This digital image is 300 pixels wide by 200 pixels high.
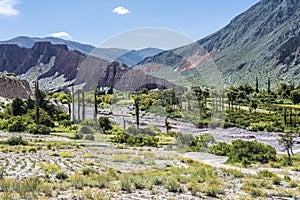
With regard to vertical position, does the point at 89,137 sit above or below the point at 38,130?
below

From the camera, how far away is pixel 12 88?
A: 3342 inches

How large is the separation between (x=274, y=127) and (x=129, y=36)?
40.4m

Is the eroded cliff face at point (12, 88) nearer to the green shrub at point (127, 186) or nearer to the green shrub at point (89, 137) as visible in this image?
the green shrub at point (89, 137)

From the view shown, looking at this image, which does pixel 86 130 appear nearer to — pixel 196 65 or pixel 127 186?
pixel 196 65

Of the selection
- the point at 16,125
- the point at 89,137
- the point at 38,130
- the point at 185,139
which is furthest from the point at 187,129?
the point at 16,125

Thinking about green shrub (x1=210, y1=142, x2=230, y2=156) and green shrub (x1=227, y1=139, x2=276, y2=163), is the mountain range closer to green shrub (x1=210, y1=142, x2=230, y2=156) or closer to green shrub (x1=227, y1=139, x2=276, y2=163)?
green shrub (x1=227, y1=139, x2=276, y2=163)

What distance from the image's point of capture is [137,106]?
1261 inches

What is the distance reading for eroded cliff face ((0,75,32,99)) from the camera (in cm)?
8144

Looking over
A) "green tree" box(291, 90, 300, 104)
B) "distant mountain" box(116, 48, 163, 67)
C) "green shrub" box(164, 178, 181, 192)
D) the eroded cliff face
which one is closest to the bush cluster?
"distant mountain" box(116, 48, 163, 67)

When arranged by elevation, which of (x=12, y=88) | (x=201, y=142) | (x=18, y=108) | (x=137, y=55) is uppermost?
(x=12, y=88)

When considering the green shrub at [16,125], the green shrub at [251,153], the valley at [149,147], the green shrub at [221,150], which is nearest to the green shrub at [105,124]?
the valley at [149,147]

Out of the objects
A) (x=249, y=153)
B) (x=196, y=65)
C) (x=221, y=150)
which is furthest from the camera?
(x=221, y=150)

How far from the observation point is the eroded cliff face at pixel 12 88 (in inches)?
3206

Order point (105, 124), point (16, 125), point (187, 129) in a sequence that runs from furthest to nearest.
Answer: point (16, 125) < point (105, 124) < point (187, 129)
